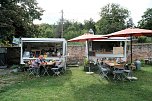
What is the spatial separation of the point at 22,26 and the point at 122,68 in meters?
11.7

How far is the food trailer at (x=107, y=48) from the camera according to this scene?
67.6 ft

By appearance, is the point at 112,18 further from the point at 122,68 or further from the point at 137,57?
the point at 122,68

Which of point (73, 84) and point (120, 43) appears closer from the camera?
point (73, 84)

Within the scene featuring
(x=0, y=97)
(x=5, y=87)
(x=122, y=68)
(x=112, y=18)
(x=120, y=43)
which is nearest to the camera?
(x=0, y=97)

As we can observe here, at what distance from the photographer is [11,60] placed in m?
23.9

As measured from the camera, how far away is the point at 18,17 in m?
22.0

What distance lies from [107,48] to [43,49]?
5.29m

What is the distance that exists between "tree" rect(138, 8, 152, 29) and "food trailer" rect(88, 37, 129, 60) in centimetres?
3593

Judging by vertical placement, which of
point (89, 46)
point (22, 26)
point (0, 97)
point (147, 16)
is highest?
point (147, 16)

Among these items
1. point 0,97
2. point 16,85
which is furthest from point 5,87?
point 0,97

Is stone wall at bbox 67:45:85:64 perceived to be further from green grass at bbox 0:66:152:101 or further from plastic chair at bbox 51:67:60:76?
green grass at bbox 0:66:152:101

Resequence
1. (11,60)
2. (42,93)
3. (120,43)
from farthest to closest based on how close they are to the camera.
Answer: (11,60) < (120,43) < (42,93)

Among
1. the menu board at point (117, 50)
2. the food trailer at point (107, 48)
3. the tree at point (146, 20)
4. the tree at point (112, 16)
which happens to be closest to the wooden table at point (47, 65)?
the menu board at point (117, 50)

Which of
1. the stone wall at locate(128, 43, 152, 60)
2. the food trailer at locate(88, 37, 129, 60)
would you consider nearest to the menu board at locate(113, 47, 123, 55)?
the food trailer at locate(88, 37, 129, 60)
